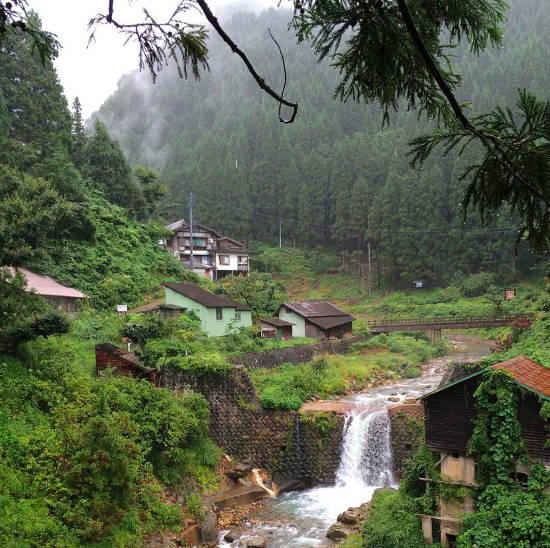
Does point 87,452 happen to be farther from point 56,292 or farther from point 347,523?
point 56,292

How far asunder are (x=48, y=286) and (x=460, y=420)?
25.9 metres

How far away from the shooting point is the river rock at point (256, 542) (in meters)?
14.5

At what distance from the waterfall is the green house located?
13425mm

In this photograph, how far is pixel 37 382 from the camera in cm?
1568

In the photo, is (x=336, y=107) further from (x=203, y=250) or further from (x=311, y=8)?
(x=311, y=8)

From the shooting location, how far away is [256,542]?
14.6m

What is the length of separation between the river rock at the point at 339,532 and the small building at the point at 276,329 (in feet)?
66.5

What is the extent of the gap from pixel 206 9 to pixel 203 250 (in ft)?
179

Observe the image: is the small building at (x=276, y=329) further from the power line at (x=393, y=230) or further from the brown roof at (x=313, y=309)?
the power line at (x=393, y=230)

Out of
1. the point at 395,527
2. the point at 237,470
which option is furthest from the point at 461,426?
the point at 237,470

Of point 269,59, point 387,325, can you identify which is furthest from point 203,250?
point 269,59

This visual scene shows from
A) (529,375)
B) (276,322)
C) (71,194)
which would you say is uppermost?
(71,194)

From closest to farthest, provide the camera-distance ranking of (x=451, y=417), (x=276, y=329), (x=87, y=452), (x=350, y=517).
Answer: (x=451, y=417)
(x=87, y=452)
(x=350, y=517)
(x=276, y=329)

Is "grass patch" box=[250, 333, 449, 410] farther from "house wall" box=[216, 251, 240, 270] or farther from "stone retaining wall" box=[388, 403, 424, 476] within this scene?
"house wall" box=[216, 251, 240, 270]
